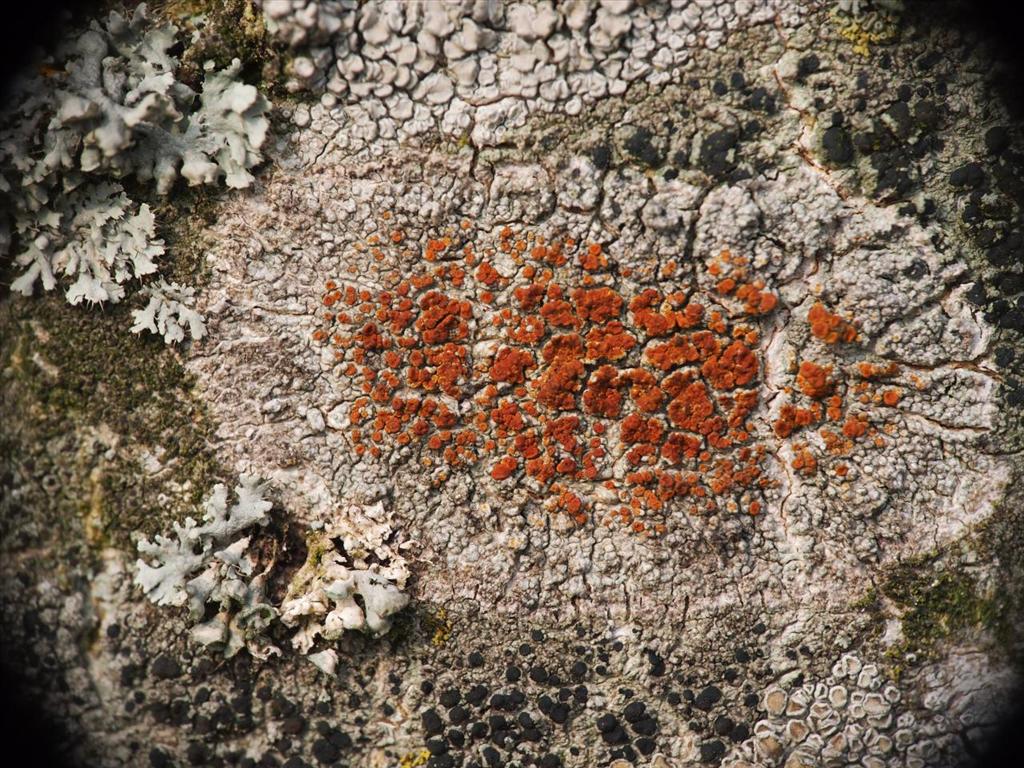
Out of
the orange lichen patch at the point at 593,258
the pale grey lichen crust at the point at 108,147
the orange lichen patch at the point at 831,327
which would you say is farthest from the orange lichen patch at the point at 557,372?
the pale grey lichen crust at the point at 108,147

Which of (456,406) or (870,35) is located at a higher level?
(870,35)

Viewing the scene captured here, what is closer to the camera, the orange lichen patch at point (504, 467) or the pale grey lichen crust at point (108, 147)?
the pale grey lichen crust at point (108, 147)

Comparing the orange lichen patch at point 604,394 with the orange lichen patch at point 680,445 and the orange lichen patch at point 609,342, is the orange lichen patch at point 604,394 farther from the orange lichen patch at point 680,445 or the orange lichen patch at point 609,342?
the orange lichen patch at point 680,445

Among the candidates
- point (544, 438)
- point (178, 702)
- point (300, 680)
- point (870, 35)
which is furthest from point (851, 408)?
point (178, 702)

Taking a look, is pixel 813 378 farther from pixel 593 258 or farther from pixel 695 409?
pixel 593 258

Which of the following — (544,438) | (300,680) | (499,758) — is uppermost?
(544,438)

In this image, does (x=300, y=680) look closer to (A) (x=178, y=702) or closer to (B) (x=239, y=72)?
(A) (x=178, y=702)

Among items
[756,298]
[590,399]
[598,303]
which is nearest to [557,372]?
[590,399]
